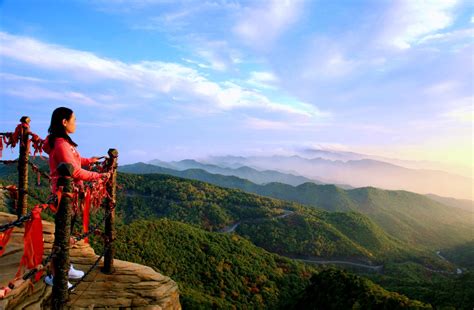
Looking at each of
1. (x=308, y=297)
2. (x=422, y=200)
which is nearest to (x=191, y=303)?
(x=308, y=297)

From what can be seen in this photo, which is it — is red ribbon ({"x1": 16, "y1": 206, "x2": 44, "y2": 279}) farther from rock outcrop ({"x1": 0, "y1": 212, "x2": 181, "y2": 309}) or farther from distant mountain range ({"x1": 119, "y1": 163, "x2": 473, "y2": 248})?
distant mountain range ({"x1": 119, "y1": 163, "x2": 473, "y2": 248})

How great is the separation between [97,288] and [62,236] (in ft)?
11.2

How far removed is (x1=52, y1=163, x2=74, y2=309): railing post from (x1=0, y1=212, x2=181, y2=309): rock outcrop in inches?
67.6

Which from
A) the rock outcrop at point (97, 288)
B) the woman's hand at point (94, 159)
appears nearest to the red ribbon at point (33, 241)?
the rock outcrop at point (97, 288)

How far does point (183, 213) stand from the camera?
6706cm

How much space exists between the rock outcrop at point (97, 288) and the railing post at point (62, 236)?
172cm

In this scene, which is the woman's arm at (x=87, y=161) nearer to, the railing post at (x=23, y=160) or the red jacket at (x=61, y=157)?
the red jacket at (x=61, y=157)

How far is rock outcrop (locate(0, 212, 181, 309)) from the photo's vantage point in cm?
577

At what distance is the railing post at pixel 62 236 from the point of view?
4258 mm

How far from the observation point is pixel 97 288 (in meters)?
6.90

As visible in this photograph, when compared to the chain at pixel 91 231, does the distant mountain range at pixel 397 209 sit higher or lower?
lower

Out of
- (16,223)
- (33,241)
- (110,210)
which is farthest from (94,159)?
(16,223)

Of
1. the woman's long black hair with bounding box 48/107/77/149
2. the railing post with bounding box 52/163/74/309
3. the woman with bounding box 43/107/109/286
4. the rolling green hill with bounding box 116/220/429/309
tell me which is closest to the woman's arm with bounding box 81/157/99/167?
the woman with bounding box 43/107/109/286

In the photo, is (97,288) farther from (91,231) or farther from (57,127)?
(57,127)
